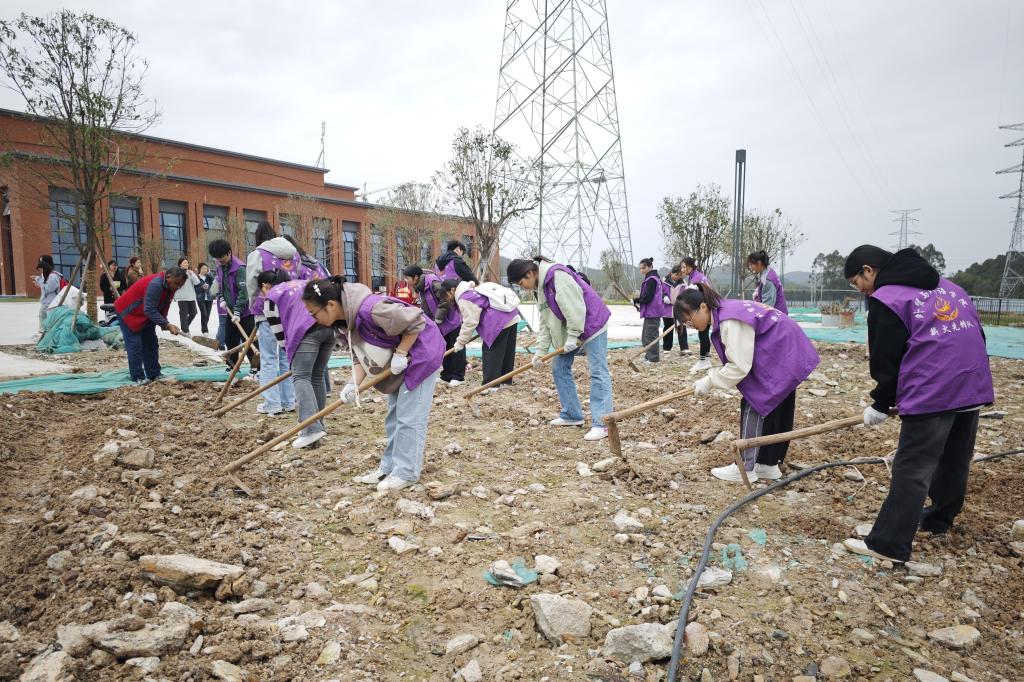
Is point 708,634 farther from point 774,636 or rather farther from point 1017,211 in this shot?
point 1017,211

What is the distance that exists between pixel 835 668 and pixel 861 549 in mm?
1000

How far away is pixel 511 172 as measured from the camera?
18516 millimetres

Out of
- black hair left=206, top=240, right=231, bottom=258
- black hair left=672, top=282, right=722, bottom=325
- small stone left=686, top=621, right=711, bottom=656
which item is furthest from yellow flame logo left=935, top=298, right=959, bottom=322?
black hair left=206, top=240, right=231, bottom=258

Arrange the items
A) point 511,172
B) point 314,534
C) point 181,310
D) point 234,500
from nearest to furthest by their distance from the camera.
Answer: point 314,534 → point 234,500 → point 181,310 → point 511,172

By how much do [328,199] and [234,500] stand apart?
35.7 m

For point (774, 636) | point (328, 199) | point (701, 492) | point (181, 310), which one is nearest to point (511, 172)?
point (181, 310)

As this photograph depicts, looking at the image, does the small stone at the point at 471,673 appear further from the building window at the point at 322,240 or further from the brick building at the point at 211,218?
the building window at the point at 322,240

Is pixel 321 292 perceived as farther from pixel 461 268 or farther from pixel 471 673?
pixel 461 268

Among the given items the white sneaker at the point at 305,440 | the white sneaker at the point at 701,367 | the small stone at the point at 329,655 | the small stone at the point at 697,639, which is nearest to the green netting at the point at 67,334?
the white sneaker at the point at 305,440

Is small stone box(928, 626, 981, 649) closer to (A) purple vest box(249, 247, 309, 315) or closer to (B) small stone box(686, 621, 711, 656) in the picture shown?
(B) small stone box(686, 621, 711, 656)

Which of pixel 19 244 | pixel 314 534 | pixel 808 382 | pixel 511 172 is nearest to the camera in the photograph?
pixel 314 534

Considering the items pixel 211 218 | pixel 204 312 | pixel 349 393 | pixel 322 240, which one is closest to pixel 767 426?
pixel 349 393

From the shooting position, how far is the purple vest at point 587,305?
17.5 feet

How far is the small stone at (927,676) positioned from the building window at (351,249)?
127 ft
